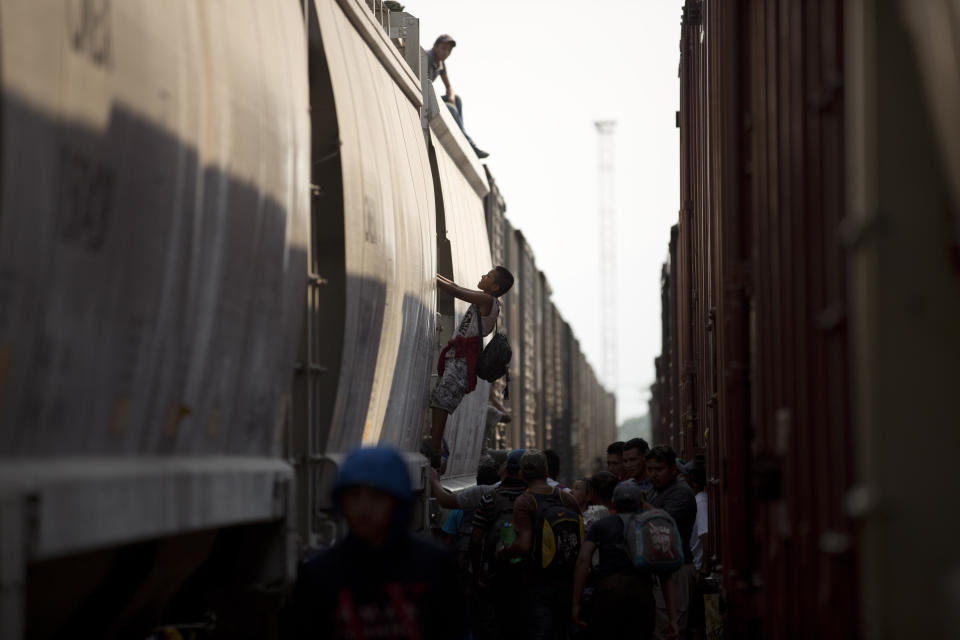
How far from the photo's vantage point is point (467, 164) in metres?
14.3

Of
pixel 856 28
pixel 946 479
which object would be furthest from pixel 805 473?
pixel 856 28

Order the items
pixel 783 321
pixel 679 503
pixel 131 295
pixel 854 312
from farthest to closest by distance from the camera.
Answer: pixel 679 503
pixel 783 321
pixel 131 295
pixel 854 312

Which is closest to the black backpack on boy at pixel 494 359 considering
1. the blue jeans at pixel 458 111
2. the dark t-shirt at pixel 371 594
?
the blue jeans at pixel 458 111

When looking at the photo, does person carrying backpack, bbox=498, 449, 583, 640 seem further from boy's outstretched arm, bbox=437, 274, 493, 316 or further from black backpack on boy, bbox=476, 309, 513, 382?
boy's outstretched arm, bbox=437, 274, 493, 316

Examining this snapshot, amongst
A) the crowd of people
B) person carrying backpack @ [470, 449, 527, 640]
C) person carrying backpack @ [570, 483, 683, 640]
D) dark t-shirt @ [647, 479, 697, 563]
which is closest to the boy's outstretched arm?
Result: the crowd of people

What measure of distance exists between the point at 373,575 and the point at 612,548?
4744 mm

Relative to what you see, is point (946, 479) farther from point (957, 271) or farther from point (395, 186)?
point (395, 186)

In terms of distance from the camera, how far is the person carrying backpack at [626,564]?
802 centimetres

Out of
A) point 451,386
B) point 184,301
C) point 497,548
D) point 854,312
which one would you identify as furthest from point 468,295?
point 854,312

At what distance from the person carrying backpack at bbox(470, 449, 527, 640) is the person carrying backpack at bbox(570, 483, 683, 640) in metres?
0.48

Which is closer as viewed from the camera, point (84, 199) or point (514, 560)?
point (84, 199)

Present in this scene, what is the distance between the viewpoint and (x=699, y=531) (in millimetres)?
10969

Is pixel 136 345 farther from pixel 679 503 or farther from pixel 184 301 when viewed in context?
pixel 679 503


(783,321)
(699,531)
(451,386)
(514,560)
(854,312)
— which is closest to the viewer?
(854,312)
